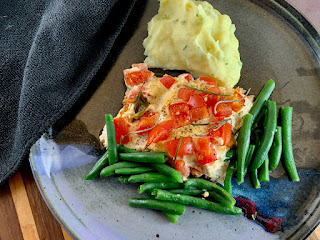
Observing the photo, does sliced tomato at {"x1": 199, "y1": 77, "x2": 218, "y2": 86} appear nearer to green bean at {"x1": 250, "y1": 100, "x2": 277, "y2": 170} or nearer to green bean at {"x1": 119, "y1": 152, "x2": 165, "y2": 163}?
green bean at {"x1": 250, "y1": 100, "x2": 277, "y2": 170}

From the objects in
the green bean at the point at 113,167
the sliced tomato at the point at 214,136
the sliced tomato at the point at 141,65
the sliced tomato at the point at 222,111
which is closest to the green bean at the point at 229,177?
the sliced tomato at the point at 214,136

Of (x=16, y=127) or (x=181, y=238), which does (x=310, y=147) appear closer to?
(x=181, y=238)

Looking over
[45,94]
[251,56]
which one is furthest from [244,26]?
[45,94]

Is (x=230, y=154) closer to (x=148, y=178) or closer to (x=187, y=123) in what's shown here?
(x=187, y=123)

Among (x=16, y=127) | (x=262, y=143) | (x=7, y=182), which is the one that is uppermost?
(x=262, y=143)

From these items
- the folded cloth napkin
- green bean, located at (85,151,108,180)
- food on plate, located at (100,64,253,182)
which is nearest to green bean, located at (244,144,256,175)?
food on plate, located at (100,64,253,182)

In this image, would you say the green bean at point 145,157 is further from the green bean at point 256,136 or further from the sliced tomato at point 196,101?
the green bean at point 256,136
